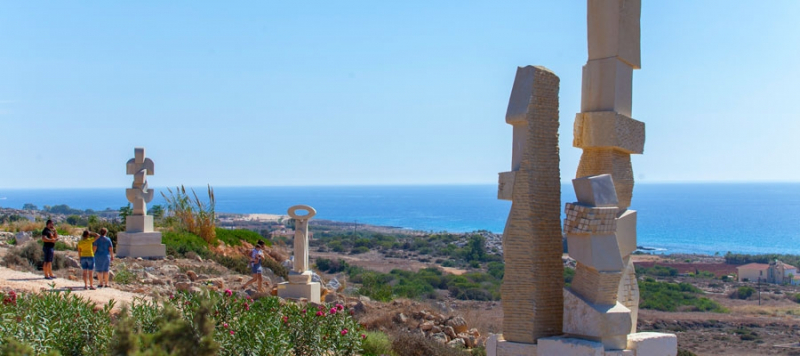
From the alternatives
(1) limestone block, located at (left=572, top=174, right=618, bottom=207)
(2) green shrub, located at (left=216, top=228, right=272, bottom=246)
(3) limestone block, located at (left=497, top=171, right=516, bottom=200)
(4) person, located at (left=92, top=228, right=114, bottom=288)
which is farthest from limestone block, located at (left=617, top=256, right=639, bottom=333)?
(2) green shrub, located at (left=216, top=228, right=272, bottom=246)

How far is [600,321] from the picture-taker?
7160 mm

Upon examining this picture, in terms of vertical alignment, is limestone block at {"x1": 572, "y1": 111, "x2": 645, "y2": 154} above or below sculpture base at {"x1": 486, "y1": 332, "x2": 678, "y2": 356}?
above

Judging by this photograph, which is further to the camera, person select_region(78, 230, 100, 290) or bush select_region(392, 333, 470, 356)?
person select_region(78, 230, 100, 290)

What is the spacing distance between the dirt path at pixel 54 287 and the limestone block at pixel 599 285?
8.37 metres

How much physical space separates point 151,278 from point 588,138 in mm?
11740

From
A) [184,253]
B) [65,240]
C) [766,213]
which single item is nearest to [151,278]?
[184,253]

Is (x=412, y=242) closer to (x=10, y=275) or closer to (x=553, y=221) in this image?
(x=10, y=275)

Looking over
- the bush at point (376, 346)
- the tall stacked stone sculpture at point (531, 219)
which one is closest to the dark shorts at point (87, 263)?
the bush at point (376, 346)

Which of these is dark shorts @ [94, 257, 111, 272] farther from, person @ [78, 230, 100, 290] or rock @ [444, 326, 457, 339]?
rock @ [444, 326, 457, 339]

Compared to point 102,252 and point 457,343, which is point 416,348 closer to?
point 457,343

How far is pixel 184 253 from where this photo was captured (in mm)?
21625

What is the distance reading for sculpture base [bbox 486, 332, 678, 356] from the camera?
23.3 feet

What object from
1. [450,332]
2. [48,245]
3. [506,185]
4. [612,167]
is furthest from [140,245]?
[612,167]

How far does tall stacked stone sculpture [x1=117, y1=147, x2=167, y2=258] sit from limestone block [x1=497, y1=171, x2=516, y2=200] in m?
14.5
